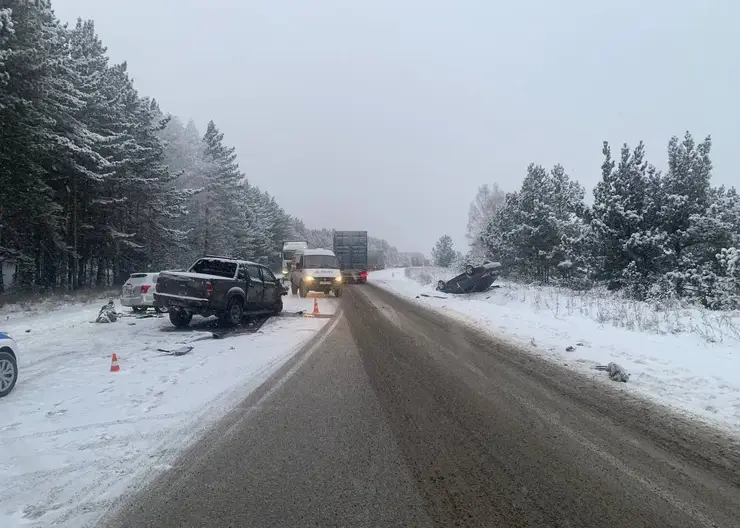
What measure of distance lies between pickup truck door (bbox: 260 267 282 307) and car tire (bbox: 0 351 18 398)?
326 inches

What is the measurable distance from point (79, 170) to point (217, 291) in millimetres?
12833

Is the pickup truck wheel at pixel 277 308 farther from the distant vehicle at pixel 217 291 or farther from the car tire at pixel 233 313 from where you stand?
the car tire at pixel 233 313

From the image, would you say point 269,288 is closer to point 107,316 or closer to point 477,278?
point 107,316

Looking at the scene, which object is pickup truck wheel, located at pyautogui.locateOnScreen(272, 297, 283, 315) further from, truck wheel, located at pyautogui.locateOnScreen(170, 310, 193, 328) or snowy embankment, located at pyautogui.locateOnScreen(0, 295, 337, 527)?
snowy embankment, located at pyautogui.locateOnScreen(0, 295, 337, 527)

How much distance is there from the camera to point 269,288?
14539 millimetres

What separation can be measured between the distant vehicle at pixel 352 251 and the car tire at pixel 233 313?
81.4 ft

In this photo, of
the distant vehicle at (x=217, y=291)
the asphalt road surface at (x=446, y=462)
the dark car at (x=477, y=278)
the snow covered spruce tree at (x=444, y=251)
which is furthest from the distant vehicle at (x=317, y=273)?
the snow covered spruce tree at (x=444, y=251)

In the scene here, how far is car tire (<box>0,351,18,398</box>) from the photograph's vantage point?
5797 millimetres

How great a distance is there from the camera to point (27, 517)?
2992mm

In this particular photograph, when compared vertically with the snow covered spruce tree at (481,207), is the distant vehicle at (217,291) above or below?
below

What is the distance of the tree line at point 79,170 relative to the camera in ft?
49.0

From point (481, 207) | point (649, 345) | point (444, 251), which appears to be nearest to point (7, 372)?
point (649, 345)

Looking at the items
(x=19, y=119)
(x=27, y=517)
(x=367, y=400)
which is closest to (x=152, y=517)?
(x=27, y=517)

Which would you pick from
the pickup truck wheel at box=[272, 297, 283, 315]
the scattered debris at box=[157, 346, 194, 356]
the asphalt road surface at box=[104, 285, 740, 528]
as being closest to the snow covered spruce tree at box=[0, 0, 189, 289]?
the pickup truck wheel at box=[272, 297, 283, 315]
